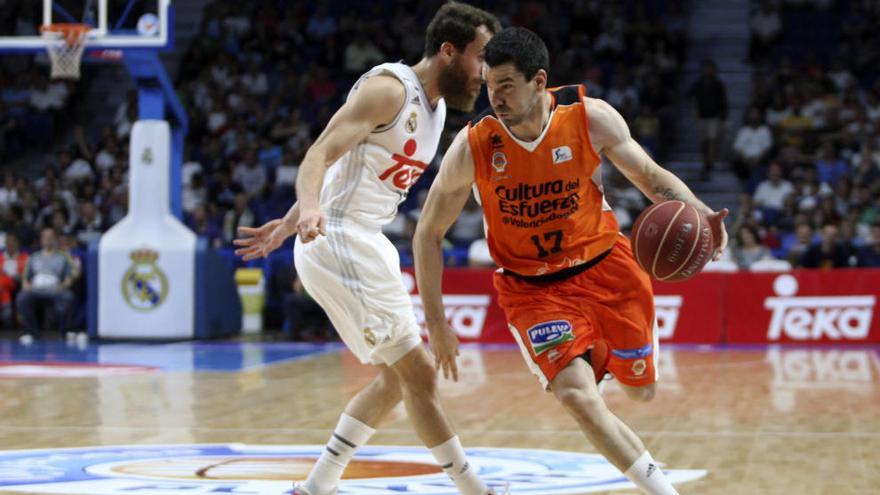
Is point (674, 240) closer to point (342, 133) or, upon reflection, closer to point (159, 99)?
point (342, 133)

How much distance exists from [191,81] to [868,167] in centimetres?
1053

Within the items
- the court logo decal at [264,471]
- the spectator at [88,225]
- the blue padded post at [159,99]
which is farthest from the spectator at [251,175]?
the court logo decal at [264,471]

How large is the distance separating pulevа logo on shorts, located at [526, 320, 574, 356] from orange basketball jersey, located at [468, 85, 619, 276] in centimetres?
25

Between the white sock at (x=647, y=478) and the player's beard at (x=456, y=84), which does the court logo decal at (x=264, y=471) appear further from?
the player's beard at (x=456, y=84)

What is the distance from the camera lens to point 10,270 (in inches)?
629

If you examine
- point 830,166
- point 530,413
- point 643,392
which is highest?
point 830,166

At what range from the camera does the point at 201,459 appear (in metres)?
6.31

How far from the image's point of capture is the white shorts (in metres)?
4.89

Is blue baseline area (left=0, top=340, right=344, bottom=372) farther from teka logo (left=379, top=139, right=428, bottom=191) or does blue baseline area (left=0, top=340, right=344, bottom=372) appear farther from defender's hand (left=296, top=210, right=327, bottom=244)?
defender's hand (left=296, top=210, right=327, bottom=244)

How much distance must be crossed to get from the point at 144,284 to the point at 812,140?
8999mm

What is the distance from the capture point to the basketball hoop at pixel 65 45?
13.4 meters

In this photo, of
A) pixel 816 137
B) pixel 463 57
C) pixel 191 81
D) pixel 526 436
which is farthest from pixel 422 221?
pixel 191 81

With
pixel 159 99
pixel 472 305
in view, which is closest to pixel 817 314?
pixel 472 305

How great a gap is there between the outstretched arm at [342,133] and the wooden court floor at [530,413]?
205 cm
